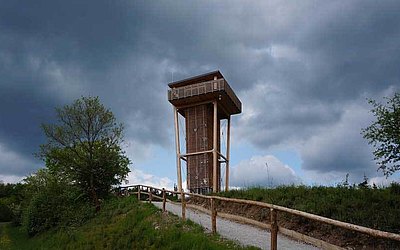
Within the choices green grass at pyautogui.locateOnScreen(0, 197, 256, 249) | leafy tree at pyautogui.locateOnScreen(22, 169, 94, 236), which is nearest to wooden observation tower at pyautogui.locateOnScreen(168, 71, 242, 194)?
green grass at pyautogui.locateOnScreen(0, 197, 256, 249)

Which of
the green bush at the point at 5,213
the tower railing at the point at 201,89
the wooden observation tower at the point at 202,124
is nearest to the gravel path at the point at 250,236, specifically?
the wooden observation tower at the point at 202,124

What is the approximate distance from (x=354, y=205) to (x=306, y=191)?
3171mm

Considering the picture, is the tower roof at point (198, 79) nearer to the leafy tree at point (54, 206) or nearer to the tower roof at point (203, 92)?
the tower roof at point (203, 92)

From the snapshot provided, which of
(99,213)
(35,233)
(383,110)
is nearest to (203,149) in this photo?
(99,213)

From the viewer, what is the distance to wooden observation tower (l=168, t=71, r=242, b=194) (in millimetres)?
30031

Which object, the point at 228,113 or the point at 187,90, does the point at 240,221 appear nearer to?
the point at 187,90

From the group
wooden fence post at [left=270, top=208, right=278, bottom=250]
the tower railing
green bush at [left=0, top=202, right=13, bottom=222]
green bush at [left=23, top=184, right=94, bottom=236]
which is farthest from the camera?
green bush at [left=0, top=202, right=13, bottom=222]

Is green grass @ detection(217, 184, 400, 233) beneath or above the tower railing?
beneath

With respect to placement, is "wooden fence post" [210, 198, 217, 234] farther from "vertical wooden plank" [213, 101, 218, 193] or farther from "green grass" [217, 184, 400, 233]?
"vertical wooden plank" [213, 101, 218, 193]

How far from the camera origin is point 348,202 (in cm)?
1399

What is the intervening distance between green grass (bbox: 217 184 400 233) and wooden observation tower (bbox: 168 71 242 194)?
12.3 m

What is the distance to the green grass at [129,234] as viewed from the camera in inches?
502

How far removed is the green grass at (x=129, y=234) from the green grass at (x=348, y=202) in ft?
12.8

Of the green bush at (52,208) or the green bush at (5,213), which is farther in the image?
the green bush at (5,213)
